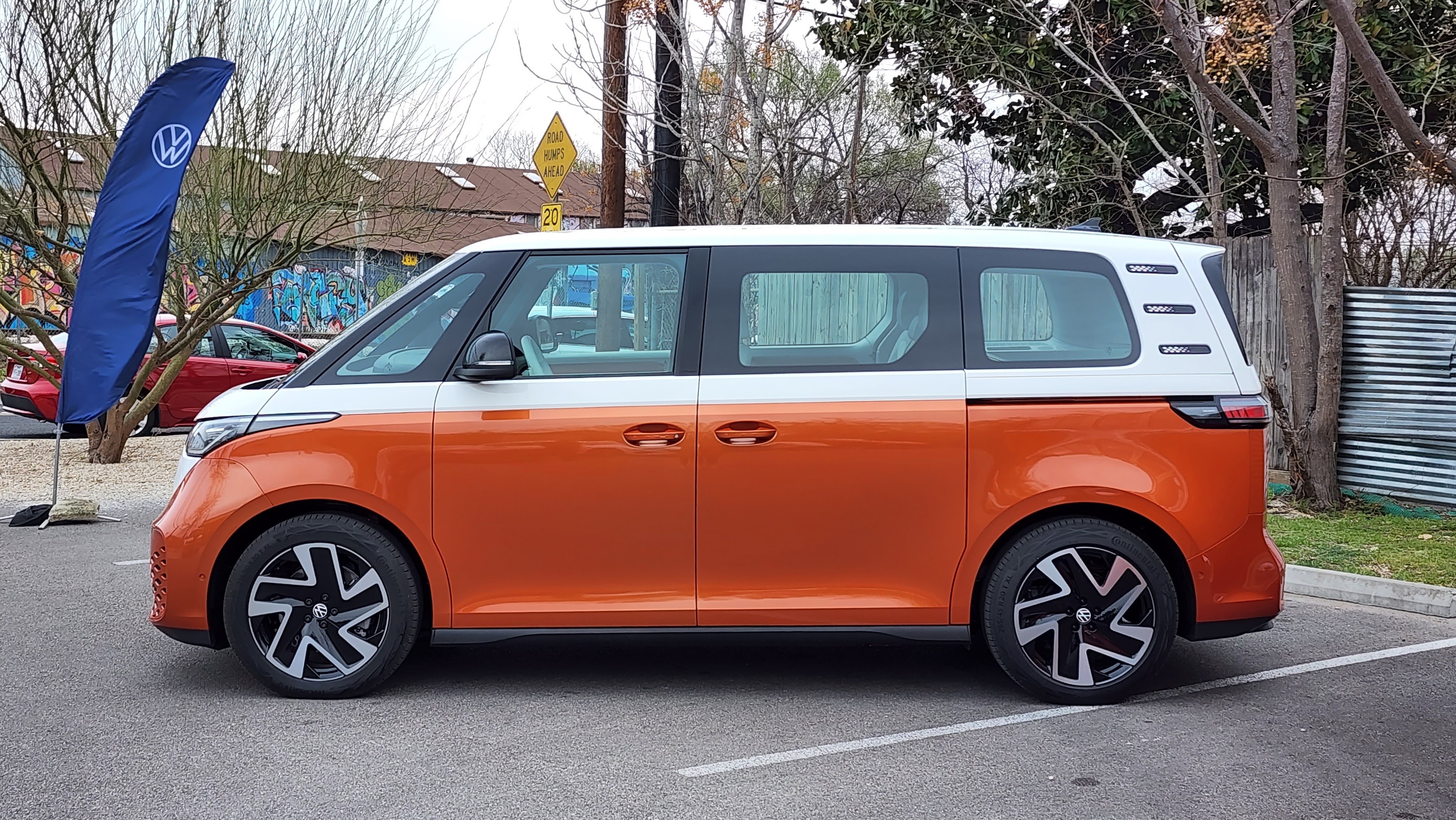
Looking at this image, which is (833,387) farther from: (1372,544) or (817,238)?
(1372,544)

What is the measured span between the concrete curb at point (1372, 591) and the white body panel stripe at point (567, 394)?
3.60 meters

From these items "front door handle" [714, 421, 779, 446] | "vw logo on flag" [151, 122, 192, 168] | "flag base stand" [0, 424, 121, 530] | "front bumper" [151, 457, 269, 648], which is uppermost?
"vw logo on flag" [151, 122, 192, 168]

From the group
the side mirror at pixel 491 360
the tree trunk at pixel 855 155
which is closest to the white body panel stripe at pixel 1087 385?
the side mirror at pixel 491 360

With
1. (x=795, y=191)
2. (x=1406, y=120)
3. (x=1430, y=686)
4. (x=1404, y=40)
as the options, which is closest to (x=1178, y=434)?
(x=1430, y=686)

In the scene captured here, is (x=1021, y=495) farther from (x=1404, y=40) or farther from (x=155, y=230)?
(x=1404, y=40)

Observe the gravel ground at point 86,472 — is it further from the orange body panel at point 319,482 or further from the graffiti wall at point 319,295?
the graffiti wall at point 319,295

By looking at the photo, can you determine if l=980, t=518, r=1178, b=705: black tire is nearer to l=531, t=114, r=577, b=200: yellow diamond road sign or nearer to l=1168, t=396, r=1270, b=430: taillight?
l=1168, t=396, r=1270, b=430: taillight

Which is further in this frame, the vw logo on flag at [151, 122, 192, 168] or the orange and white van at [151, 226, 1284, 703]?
the vw logo on flag at [151, 122, 192, 168]

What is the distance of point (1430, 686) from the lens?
5.43m

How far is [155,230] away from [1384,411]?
29.9 ft

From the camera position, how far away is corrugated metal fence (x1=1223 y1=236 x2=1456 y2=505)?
376 inches

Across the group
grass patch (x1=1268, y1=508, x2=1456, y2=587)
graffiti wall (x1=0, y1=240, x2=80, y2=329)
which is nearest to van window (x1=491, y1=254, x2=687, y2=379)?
grass patch (x1=1268, y1=508, x2=1456, y2=587)

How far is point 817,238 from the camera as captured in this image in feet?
16.8

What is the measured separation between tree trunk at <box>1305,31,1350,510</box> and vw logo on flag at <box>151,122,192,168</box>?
8.33m
